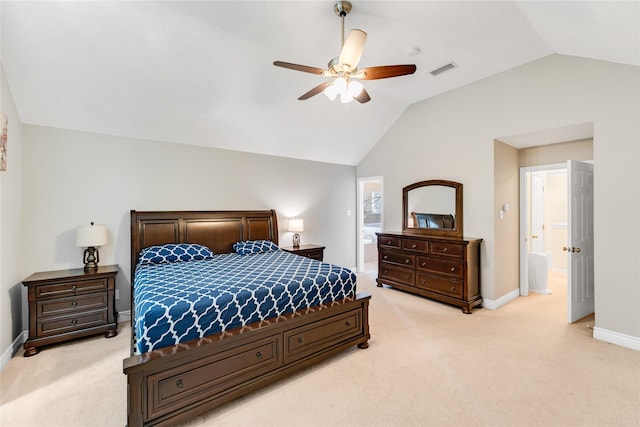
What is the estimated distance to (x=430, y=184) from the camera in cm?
486

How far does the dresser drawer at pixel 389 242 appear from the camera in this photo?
16.0 feet

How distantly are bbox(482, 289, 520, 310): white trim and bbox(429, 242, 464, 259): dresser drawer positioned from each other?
0.81 meters

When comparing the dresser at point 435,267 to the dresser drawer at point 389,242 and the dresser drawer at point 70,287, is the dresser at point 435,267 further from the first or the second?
the dresser drawer at point 70,287

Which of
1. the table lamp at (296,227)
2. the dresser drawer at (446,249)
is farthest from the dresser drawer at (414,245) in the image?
the table lamp at (296,227)

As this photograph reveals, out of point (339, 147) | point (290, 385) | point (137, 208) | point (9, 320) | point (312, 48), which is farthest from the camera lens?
point (339, 147)

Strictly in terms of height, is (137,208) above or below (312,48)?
below

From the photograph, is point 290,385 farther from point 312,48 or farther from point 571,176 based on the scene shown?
point 571,176

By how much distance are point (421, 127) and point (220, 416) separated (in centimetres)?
482

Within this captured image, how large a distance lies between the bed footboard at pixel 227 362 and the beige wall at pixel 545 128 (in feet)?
9.08

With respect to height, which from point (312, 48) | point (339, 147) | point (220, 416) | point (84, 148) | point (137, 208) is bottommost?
point (220, 416)

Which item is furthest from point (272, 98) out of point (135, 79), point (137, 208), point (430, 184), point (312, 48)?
point (430, 184)

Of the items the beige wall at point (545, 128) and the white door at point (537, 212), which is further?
the white door at point (537, 212)

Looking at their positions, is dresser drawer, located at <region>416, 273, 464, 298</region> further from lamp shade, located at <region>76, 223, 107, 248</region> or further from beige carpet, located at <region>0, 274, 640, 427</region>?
lamp shade, located at <region>76, 223, 107, 248</region>

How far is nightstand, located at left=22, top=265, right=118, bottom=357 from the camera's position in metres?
2.88
